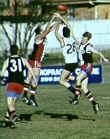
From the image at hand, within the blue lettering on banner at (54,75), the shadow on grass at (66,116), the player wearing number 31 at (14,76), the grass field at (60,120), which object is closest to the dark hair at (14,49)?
the player wearing number 31 at (14,76)

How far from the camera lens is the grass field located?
14805mm

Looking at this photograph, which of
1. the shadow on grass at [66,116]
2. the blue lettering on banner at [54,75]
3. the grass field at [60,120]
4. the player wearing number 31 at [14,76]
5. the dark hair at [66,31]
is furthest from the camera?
the blue lettering on banner at [54,75]

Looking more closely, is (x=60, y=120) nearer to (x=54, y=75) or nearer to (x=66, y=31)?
(x=66, y=31)

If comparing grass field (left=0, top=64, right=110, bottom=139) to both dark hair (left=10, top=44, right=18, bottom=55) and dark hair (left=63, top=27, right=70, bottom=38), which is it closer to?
dark hair (left=10, top=44, right=18, bottom=55)

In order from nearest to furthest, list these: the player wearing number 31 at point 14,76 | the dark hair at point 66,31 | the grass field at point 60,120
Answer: the grass field at point 60,120
the player wearing number 31 at point 14,76
the dark hair at point 66,31

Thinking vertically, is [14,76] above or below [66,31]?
below

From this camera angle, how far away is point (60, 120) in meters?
17.5

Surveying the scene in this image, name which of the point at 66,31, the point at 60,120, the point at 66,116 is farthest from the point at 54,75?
the point at 60,120

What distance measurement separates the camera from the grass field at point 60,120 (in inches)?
583

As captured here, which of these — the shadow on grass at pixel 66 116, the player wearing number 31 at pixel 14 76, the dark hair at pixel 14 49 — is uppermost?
the dark hair at pixel 14 49

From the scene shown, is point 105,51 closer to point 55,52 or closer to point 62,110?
point 55,52

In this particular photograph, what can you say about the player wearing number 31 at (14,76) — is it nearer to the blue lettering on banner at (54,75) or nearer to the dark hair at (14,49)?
the dark hair at (14,49)

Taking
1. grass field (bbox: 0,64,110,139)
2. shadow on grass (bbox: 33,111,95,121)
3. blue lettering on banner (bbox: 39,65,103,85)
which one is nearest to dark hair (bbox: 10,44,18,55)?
grass field (bbox: 0,64,110,139)

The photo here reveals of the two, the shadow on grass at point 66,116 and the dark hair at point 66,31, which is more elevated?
the dark hair at point 66,31
